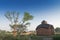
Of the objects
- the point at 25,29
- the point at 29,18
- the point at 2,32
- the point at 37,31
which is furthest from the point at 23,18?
the point at 2,32

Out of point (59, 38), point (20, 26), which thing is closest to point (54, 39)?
point (59, 38)

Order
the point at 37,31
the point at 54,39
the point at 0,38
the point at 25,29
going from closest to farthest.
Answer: the point at 0,38, the point at 54,39, the point at 25,29, the point at 37,31

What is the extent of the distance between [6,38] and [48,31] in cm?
1956

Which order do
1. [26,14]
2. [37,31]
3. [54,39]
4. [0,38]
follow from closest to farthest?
[0,38]
[54,39]
[26,14]
[37,31]

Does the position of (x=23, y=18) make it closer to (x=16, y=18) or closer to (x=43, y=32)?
(x=16, y=18)

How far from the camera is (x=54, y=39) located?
66.6 feet

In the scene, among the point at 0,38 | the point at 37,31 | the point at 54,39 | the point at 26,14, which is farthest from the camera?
the point at 37,31

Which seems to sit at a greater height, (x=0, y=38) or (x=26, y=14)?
(x=26, y=14)

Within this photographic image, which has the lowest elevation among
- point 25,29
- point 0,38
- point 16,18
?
point 0,38

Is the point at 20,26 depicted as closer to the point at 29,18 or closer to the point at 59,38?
the point at 29,18

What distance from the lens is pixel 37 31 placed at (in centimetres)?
3447

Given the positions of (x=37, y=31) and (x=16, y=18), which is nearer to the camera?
(x=16, y=18)

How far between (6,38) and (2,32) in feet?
2.48

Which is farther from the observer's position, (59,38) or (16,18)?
(16,18)
